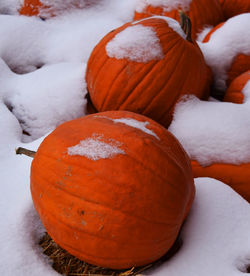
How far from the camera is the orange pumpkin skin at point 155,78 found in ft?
4.59

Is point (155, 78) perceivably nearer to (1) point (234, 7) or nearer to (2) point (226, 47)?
(2) point (226, 47)

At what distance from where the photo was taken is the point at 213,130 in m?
1.35

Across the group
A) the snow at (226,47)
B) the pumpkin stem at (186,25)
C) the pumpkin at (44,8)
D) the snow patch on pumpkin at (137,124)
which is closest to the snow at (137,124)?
the snow patch on pumpkin at (137,124)

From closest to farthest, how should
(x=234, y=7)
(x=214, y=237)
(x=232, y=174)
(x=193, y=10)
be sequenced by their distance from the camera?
(x=214, y=237), (x=232, y=174), (x=193, y=10), (x=234, y=7)

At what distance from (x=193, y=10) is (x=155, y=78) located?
756mm

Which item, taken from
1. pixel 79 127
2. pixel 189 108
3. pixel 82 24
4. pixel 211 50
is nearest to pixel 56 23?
pixel 82 24

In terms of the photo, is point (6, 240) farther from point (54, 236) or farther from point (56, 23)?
point (56, 23)

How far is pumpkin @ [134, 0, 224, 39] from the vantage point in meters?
1.89

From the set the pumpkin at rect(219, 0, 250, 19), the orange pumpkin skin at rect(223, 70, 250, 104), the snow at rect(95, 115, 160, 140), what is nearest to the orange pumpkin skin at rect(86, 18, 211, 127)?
the orange pumpkin skin at rect(223, 70, 250, 104)

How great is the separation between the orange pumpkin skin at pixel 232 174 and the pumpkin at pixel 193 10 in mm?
988

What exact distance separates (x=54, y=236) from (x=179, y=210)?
40 centimetres

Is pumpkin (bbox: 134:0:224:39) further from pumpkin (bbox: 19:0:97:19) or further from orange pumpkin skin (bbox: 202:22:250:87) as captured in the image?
pumpkin (bbox: 19:0:97:19)

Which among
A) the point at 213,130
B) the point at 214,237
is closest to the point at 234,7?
the point at 213,130

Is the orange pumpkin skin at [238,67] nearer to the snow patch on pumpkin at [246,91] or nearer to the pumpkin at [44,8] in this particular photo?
the snow patch on pumpkin at [246,91]
